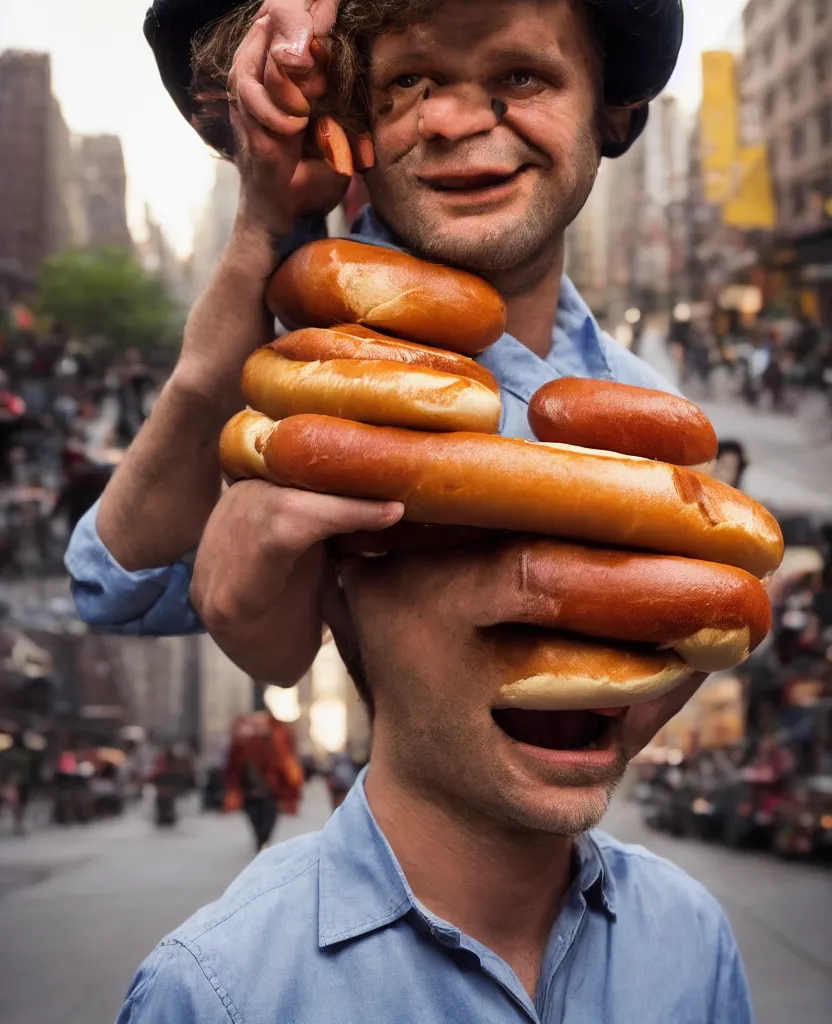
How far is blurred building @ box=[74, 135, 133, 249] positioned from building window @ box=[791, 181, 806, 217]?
7.54 feet

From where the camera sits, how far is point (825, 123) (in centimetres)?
382

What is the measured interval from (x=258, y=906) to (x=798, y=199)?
333cm

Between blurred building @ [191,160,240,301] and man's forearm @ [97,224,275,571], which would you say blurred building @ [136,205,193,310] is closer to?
blurred building @ [191,160,240,301]

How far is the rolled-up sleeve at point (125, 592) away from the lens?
163 cm

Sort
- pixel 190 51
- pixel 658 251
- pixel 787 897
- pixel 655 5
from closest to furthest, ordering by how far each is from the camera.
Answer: pixel 655 5 < pixel 190 51 < pixel 787 897 < pixel 658 251

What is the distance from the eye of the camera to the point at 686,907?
1.58 metres

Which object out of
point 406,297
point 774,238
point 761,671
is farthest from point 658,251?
point 406,297

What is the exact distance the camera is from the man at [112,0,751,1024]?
1.28m

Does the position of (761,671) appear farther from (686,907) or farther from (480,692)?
(480,692)

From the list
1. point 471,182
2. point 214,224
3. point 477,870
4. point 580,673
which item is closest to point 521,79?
point 471,182

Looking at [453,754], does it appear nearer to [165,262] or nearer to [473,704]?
[473,704]

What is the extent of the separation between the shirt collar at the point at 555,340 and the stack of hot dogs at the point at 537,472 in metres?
0.14

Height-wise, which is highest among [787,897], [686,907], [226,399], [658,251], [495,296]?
[658,251]

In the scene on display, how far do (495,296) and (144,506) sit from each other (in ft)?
2.03
